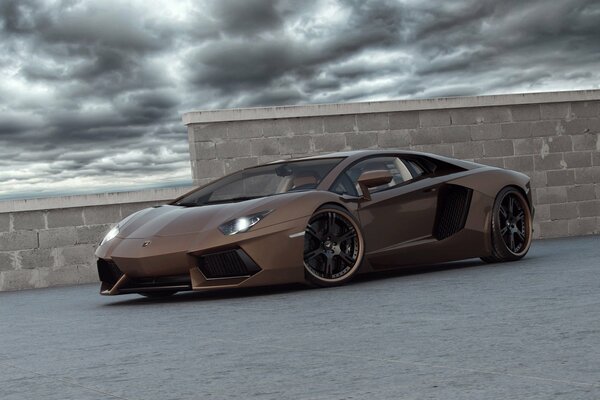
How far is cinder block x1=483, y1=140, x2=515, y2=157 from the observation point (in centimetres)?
1416

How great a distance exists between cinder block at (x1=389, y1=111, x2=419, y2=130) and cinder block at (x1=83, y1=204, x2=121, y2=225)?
398 cm

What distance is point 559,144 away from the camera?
14547 mm

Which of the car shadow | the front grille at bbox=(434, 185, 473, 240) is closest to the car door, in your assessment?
the front grille at bbox=(434, 185, 473, 240)

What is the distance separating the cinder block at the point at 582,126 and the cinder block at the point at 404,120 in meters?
2.44

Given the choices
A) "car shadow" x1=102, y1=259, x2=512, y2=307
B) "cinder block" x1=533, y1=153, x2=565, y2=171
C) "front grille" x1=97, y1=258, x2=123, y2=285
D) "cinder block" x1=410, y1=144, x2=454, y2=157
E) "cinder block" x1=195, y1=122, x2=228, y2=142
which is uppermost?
"cinder block" x1=195, y1=122, x2=228, y2=142

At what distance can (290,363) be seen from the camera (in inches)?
162

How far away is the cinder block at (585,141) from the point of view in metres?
14.6

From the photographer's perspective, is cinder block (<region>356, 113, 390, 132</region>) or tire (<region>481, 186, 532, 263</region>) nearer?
tire (<region>481, 186, 532, 263</region>)

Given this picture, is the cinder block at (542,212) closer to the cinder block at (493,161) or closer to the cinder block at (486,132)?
the cinder block at (493,161)

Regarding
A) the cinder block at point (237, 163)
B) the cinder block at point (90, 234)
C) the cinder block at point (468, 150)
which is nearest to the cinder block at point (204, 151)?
the cinder block at point (237, 163)

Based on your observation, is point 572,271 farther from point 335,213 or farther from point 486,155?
point 486,155

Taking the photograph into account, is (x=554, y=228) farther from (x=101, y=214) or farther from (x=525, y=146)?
(x=101, y=214)

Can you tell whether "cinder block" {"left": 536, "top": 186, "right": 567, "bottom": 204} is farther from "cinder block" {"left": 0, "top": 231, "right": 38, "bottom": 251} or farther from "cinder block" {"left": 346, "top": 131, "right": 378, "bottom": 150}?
"cinder block" {"left": 0, "top": 231, "right": 38, "bottom": 251}

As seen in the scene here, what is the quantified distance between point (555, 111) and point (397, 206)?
718 centimetres
